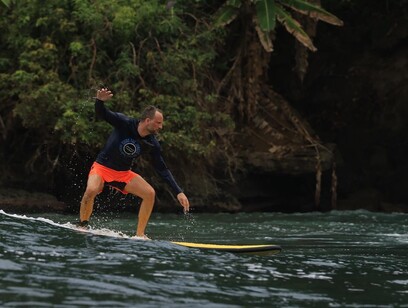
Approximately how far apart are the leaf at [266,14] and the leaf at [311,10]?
637 millimetres

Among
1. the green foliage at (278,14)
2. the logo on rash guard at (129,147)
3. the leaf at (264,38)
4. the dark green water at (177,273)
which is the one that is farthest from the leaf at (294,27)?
the logo on rash guard at (129,147)

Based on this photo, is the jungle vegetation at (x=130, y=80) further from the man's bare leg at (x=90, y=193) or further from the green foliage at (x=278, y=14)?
the man's bare leg at (x=90, y=193)

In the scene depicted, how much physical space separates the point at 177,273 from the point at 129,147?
10.3 ft

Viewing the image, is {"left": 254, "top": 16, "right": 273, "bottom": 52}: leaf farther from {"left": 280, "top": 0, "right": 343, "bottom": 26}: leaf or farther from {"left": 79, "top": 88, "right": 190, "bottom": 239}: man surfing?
{"left": 79, "top": 88, "right": 190, "bottom": 239}: man surfing

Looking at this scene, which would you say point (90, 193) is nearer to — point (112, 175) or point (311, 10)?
point (112, 175)

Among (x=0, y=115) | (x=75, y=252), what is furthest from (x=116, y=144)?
(x=0, y=115)

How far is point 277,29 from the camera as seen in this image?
948 inches

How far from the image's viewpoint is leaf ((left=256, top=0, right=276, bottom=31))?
2038 centimetres

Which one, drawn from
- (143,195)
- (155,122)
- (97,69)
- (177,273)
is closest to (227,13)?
(97,69)

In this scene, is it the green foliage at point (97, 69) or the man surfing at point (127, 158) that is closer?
the man surfing at point (127, 158)

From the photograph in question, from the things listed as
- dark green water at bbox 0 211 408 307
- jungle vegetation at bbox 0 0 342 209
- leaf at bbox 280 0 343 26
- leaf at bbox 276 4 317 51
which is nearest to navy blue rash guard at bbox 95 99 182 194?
dark green water at bbox 0 211 408 307

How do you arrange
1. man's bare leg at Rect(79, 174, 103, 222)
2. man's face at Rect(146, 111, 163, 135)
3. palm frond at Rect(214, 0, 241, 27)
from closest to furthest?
man's face at Rect(146, 111, 163, 135) → man's bare leg at Rect(79, 174, 103, 222) → palm frond at Rect(214, 0, 241, 27)

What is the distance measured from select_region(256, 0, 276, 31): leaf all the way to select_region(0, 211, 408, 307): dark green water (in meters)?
8.38

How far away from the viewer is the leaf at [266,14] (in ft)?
66.8
